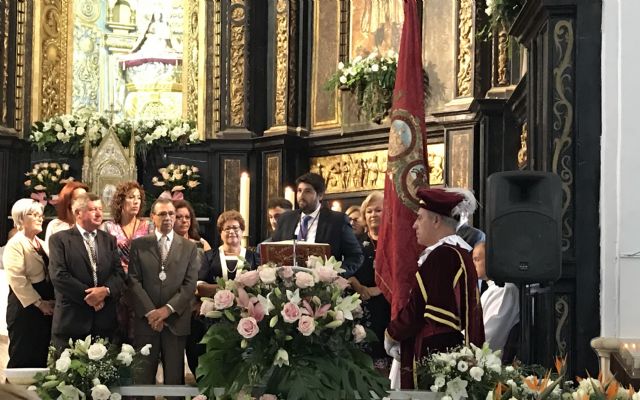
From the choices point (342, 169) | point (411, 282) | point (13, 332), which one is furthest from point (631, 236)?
point (342, 169)

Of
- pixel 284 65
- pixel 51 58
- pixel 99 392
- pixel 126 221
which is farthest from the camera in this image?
pixel 51 58

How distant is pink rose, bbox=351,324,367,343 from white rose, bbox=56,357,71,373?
112cm

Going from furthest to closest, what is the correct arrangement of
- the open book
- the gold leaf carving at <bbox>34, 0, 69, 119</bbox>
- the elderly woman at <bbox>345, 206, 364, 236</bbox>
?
the gold leaf carving at <bbox>34, 0, 69, 119</bbox> → the elderly woman at <bbox>345, 206, 364, 236</bbox> → the open book

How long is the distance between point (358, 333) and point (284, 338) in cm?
29

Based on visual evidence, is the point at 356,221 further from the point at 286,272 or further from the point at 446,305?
the point at 286,272

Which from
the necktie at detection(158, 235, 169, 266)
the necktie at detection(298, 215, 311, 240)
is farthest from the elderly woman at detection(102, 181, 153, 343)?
the necktie at detection(298, 215, 311, 240)

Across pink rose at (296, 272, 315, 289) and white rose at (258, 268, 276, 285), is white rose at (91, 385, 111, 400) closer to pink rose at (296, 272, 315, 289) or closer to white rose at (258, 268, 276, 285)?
white rose at (258, 268, 276, 285)

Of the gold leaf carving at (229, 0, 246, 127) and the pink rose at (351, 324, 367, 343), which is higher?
the gold leaf carving at (229, 0, 246, 127)

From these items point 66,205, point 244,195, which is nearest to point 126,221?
point 66,205

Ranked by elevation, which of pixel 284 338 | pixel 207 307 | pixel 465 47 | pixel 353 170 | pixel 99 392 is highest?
pixel 465 47

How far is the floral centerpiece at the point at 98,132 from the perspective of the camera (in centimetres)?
1279

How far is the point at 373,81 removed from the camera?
1178cm

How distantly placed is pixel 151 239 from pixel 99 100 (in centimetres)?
614

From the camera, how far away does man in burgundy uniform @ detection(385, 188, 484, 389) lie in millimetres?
5234
